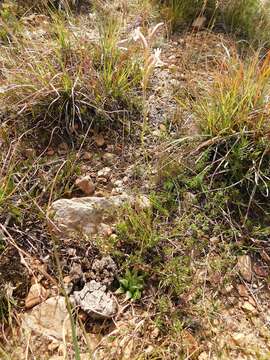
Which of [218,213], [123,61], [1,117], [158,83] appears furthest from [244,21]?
[1,117]

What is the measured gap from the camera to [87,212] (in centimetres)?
155

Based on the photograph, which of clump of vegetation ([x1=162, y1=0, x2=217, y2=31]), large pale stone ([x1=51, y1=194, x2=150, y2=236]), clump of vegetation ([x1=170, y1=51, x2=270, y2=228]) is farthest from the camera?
clump of vegetation ([x1=162, y1=0, x2=217, y2=31])

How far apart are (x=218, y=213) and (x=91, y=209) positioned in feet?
1.88

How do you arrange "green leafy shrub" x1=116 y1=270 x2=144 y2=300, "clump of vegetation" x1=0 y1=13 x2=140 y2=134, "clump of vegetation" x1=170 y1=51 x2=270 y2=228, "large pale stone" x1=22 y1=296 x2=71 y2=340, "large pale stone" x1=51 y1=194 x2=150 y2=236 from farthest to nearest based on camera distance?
1. "clump of vegetation" x1=0 y1=13 x2=140 y2=134
2. "clump of vegetation" x1=170 y1=51 x2=270 y2=228
3. "large pale stone" x1=51 y1=194 x2=150 y2=236
4. "green leafy shrub" x1=116 y1=270 x2=144 y2=300
5. "large pale stone" x1=22 y1=296 x2=71 y2=340

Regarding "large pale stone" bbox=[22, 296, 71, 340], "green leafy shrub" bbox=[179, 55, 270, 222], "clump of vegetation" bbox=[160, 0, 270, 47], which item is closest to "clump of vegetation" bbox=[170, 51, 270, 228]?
"green leafy shrub" bbox=[179, 55, 270, 222]

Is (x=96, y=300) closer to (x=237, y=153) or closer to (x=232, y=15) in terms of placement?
(x=237, y=153)

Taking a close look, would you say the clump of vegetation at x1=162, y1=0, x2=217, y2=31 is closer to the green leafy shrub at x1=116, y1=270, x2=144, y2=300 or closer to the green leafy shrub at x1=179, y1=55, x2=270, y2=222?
the green leafy shrub at x1=179, y1=55, x2=270, y2=222

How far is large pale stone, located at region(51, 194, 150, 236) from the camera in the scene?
152 cm

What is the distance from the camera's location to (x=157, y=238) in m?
1.47

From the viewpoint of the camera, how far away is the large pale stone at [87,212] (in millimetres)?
1518

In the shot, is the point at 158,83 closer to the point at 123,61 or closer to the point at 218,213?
the point at 123,61

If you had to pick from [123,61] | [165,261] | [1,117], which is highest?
[123,61]

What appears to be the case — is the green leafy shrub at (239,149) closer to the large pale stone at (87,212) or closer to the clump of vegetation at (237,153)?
the clump of vegetation at (237,153)

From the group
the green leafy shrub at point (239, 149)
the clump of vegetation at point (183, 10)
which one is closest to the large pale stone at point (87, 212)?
the green leafy shrub at point (239, 149)
